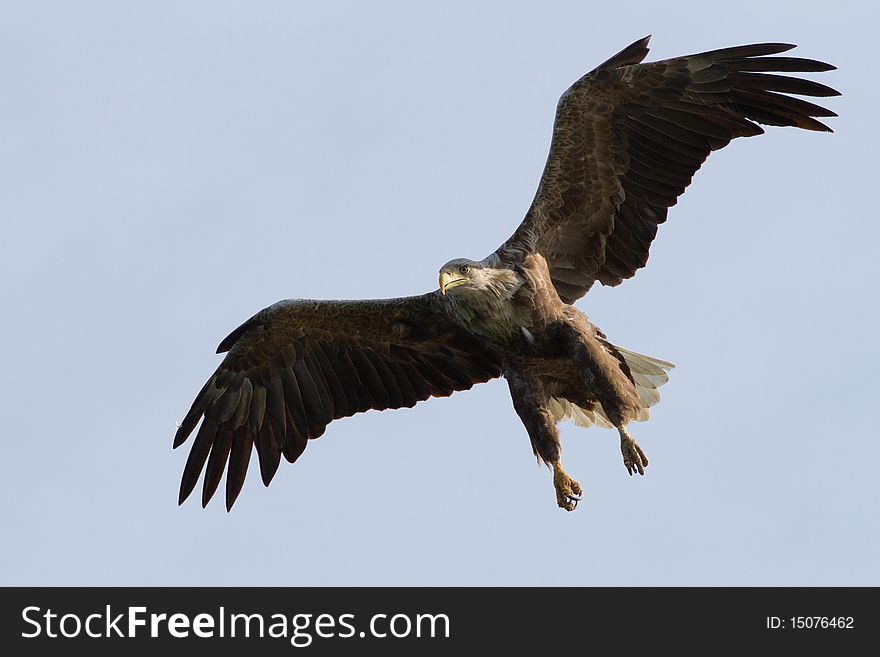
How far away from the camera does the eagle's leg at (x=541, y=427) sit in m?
13.0

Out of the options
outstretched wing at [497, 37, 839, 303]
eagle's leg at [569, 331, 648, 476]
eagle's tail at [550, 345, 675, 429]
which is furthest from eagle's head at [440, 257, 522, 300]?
eagle's tail at [550, 345, 675, 429]

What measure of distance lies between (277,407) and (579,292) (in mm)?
2939

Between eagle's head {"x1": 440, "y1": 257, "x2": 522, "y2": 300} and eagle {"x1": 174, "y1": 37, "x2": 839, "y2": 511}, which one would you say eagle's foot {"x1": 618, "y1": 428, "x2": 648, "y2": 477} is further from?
eagle's head {"x1": 440, "y1": 257, "x2": 522, "y2": 300}

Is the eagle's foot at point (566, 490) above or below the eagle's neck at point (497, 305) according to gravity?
below

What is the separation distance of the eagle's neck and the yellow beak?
0.50ft

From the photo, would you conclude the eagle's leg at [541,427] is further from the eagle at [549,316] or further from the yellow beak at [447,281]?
the yellow beak at [447,281]

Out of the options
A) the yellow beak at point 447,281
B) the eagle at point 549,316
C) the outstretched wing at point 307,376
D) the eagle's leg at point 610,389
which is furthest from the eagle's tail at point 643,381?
the yellow beak at point 447,281

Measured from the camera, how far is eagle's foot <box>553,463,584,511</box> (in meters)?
13.0

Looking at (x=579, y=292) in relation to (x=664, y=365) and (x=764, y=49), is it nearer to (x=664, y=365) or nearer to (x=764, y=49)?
(x=664, y=365)

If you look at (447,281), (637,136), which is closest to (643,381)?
(637,136)

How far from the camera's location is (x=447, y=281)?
12.9 metres

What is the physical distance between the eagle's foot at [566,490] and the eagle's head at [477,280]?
4.69 ft

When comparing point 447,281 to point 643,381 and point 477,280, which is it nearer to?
point 477,280

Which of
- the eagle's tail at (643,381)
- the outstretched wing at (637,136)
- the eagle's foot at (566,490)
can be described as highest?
the outstretched wing at (637,136)
